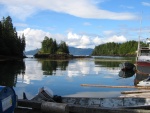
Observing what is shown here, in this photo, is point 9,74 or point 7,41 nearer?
point 9,74

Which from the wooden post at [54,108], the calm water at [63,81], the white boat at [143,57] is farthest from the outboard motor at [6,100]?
the white boat at [143,57]

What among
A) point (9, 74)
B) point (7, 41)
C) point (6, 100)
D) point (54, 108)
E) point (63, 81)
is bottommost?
point (63, 81)

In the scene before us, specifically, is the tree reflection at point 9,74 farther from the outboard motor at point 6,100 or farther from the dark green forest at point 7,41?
the dark green forest at point 7,41

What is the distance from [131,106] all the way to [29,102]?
4936 mm

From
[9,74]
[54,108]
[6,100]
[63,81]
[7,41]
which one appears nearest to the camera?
[6,100]

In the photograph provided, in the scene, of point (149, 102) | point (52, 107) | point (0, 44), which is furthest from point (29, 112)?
point (0, 44)

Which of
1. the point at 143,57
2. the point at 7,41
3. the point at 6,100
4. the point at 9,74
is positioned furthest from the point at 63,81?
the point at 7,41

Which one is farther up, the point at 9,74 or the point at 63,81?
the point at 9,74

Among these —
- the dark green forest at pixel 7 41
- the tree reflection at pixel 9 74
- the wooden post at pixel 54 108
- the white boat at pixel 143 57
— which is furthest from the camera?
the dark green forest at pixel 7 41

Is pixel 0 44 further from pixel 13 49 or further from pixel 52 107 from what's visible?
pixel 52 107

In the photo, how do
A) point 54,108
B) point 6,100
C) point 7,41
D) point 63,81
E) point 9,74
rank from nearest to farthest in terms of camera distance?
point 6,100
point 54,108
point 63,81
point 9,74
point 7,41

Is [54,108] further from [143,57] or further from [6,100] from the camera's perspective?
[143,57]

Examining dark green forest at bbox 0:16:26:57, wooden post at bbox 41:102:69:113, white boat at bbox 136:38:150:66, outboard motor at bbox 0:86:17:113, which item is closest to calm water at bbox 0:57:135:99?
white boat at bbox 136:38:150:66

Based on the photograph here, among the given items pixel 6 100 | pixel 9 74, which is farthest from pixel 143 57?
pixel 6 100
